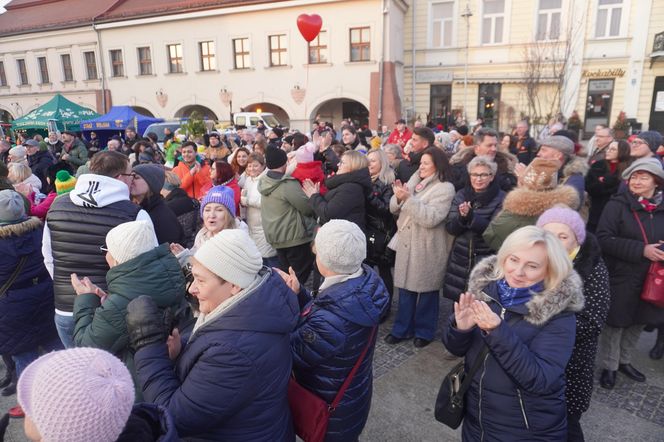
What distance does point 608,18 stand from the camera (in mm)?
19312

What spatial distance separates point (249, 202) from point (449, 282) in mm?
2295

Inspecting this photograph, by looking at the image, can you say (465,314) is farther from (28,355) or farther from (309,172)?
(28,355)

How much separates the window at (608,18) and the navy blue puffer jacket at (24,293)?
23580mm

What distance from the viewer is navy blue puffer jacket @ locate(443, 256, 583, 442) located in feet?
6.09

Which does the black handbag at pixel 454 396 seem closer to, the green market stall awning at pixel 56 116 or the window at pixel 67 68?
the green market stall awning at pixel 56 116

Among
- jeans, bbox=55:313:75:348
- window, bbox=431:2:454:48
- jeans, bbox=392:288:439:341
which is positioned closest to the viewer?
jeans, bbox=55:313:75:348

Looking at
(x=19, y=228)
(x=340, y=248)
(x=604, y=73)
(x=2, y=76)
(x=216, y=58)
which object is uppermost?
(x=216, y=58)

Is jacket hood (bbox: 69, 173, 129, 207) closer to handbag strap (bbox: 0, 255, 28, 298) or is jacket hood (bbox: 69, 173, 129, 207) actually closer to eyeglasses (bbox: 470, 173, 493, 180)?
handbag strap (bbox: 0, 255, 28, 298)

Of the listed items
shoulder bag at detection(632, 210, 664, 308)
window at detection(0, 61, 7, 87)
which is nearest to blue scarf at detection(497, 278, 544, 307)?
shoulder bag at detection(632, 210, 664, 308)

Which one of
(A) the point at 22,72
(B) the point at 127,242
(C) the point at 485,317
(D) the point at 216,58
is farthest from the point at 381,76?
(A) the point at 22,72

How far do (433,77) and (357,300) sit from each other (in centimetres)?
2233

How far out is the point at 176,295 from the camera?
2.16 m

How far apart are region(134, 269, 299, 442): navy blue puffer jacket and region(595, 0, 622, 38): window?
77.2ft

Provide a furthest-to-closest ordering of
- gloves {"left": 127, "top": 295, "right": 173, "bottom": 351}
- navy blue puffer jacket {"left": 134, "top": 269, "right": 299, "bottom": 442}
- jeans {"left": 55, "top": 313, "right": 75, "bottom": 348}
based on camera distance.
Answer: jeans {"left": 55, "top": 313, "right": 75, "bottom": 348}, gloves {"left": 127, "top": 295, "right": 173, "bottom": 351}, navy blue puffer jacket {"left": 134, "top": 269, "right": 299, "bottom": 442}
